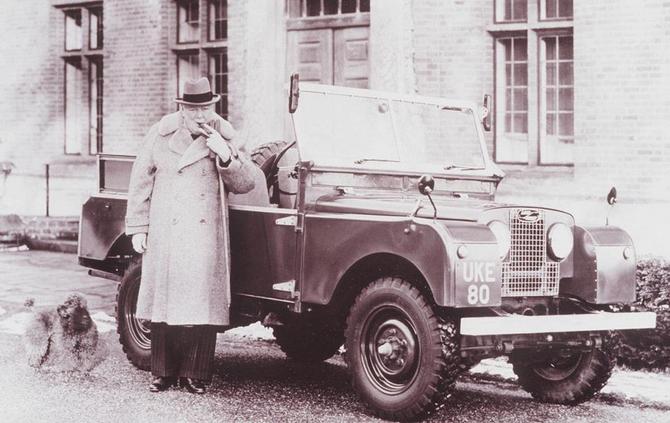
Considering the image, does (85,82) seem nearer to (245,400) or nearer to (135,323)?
(135,323)

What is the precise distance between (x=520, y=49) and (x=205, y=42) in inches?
184

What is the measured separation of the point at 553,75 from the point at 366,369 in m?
6.66

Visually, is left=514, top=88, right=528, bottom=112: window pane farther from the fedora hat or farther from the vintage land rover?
the fedora hat

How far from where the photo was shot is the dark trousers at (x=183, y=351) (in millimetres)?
6988

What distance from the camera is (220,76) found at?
15.0 meters

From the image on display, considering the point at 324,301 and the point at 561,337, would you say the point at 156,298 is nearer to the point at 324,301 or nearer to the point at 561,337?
the point at 324,301

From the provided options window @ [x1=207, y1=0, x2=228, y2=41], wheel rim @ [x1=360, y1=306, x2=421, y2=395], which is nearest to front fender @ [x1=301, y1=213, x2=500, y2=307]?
wheel rim @ [x1=360, y1=306, x2=421, y2=395]

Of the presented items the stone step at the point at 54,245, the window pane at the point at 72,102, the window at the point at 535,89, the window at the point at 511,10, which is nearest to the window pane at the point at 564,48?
the window at the point at 535,89

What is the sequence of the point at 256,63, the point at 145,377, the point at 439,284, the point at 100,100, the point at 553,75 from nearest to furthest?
the point at 439,284, the point at 145,377, the point at 553,75, the point at 256,63, the point at 100,100

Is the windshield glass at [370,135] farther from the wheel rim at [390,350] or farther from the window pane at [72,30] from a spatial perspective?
the window pane at [72,30]

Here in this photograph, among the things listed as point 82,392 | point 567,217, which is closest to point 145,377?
point 82,392

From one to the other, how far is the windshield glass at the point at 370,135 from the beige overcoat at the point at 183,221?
19.2 inches

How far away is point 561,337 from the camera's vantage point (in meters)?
6.41

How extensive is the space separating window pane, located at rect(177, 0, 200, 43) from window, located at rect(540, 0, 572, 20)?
206 inches
